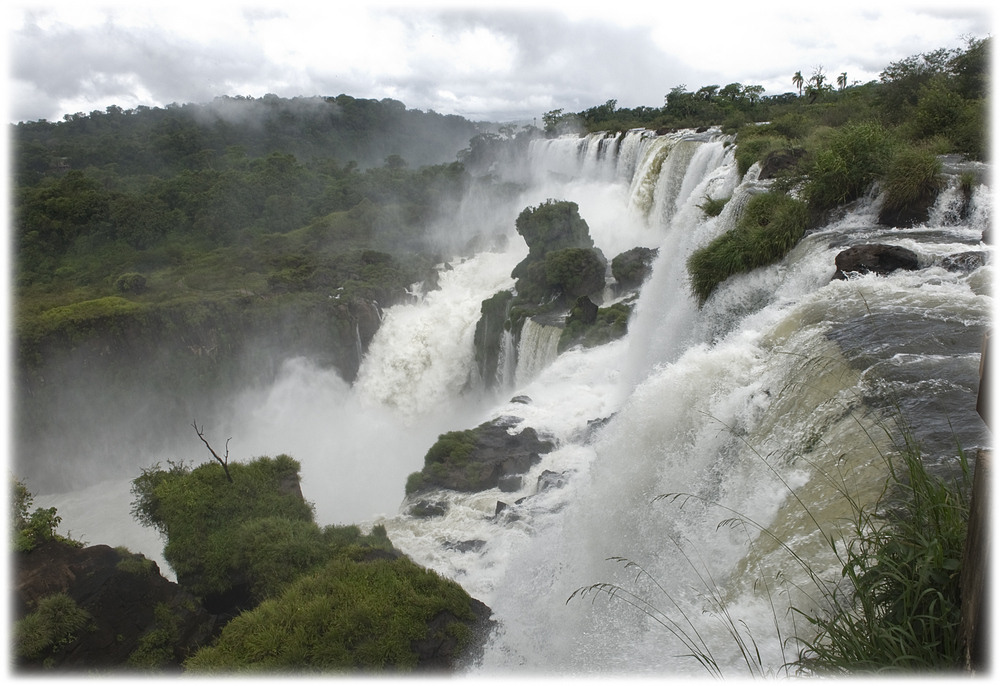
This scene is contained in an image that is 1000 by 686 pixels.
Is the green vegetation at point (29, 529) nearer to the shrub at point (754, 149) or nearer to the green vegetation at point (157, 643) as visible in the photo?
the green vegetation at point (157, 643)

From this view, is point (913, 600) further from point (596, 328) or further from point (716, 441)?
point (596, 328)

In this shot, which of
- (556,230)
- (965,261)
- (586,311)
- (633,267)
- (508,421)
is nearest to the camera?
(965,261)

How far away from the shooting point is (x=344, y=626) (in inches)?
214

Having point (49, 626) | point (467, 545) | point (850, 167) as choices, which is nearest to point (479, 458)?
point (467, 545)

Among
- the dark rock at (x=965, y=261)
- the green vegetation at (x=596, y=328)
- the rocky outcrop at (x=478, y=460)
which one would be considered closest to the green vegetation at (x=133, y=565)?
the rocky outcrop at (x=478, y=460)

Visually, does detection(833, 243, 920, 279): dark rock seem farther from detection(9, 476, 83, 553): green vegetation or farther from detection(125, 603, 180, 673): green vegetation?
detection(9, 476, 83, 553): green vegetation

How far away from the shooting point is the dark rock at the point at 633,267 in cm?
1637

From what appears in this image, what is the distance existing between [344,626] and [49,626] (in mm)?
4050

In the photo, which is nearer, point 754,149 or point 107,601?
point 107,601

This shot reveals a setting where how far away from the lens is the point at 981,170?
25.3 feet

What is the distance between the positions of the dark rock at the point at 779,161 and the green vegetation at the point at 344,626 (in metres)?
8.83

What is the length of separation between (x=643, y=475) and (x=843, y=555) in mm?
2858

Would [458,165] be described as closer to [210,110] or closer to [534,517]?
[534,517]

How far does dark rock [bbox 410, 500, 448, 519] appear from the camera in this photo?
31.1 feet
